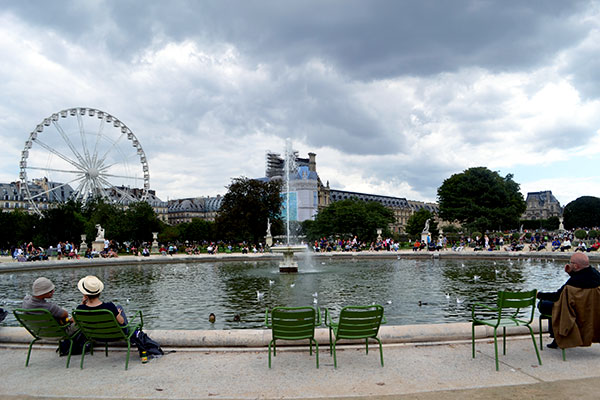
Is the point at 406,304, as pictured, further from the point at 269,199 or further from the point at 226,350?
the point at 269,199

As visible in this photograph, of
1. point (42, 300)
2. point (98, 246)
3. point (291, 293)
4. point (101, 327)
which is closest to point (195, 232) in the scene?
point (98, 246)

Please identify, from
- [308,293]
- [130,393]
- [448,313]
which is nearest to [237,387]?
[130,393]

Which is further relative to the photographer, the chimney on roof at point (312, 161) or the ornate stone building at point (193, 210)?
the ornate stone building at point (193, 210)

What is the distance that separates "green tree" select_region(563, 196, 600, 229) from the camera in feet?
364

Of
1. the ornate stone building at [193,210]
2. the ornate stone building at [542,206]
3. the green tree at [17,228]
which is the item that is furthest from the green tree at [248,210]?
the ornate stone building at [542,206]

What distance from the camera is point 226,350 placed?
7.21m

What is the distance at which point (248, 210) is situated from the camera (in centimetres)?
6431

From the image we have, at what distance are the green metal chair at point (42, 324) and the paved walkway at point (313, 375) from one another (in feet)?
1.13

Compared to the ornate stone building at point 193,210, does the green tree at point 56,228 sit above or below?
below

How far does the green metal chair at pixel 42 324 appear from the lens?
21.4ft

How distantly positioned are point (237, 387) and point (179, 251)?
51922 mm

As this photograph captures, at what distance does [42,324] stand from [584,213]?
12680cm

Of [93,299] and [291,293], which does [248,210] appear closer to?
[291,293]

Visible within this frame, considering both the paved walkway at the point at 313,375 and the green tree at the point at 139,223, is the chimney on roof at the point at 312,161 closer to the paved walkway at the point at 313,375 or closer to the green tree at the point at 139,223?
the green tree at the point at 139,223
